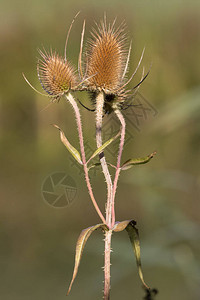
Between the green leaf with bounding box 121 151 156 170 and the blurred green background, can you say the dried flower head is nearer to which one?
the green leaf with bounding box 121 151 156 170

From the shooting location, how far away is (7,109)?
5.21 metres

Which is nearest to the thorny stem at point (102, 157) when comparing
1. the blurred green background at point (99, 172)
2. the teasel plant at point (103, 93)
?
the teasel plant at point (103, 93)

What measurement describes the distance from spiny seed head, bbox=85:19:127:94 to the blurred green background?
322mm

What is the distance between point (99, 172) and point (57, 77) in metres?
3.12

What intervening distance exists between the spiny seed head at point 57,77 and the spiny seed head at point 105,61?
1.2 inches

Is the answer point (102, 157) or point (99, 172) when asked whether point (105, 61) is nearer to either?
point (102, 157)

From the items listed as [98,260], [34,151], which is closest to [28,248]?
[98,260]

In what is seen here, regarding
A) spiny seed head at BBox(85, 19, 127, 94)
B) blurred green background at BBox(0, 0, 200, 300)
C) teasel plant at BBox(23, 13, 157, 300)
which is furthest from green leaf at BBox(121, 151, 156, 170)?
blurred green background at BBox(0, 0, 200, 300)

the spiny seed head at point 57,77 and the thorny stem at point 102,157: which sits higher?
the spiny seed head at point 57,77

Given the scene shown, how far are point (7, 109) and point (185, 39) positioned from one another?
1.92m

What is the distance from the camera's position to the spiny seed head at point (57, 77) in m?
0.77

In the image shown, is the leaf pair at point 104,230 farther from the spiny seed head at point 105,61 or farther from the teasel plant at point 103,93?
the spiny seed head at point 105,61

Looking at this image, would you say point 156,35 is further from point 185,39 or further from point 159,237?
point 159,237

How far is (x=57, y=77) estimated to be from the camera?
76 centimetres
